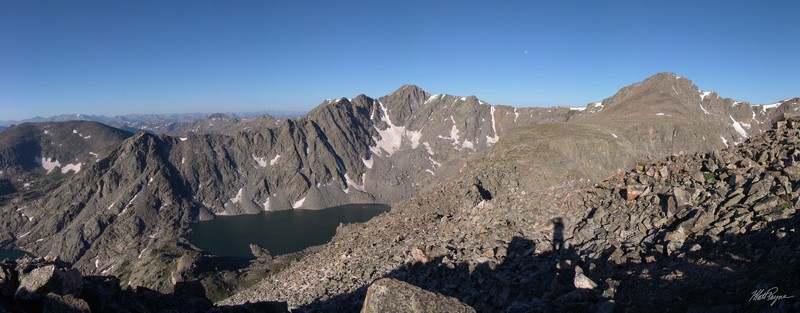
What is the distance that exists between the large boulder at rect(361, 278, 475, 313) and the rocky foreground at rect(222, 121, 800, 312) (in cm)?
247

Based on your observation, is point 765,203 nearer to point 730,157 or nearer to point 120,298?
point 730,157

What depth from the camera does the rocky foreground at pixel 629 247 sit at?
12.6m

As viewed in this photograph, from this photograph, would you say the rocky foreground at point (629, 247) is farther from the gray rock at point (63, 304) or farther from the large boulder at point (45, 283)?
the large boulder at point (45, 283)

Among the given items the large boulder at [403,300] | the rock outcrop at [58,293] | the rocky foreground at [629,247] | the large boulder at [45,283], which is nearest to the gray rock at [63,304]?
the rock outcrop at [58,293]

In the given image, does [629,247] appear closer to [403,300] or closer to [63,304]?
[403,300]

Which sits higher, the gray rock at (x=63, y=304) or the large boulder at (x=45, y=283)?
the large boulder at (x=45, y=283)

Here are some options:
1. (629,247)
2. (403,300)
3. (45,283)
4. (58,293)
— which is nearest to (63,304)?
(58,293)

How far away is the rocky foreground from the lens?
12.6 m

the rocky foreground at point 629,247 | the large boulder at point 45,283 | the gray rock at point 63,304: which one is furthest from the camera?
the rocky foreground at point 629,247

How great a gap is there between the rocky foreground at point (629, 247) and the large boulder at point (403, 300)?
2.47m

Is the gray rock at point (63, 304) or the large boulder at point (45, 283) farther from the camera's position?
the large boulder at point (45, 283)

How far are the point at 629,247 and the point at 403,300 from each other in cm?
1164

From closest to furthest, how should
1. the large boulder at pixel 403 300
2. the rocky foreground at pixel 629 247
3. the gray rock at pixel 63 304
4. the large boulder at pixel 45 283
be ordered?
the gray rock at pixel 63 304, the large boulder at pixel 403 300, the large boulder at pixel 45 283, the rocky foreground at pixel 629 247

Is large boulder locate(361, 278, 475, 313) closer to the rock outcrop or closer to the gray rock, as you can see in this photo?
the rock outcrop
